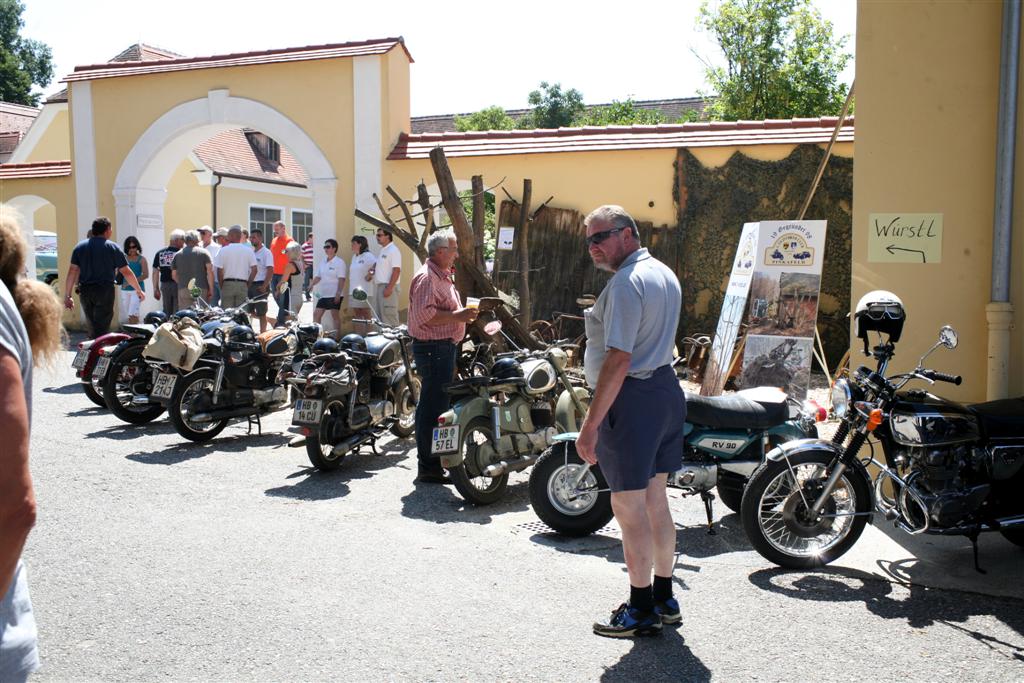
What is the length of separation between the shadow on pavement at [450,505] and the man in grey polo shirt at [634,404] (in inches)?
78.9

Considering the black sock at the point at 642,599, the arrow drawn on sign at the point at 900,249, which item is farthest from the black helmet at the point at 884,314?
the black sock at the point at 642,599

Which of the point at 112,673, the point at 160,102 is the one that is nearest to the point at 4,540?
the point at 112,673

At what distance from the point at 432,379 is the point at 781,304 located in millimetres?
4137

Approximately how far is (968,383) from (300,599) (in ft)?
15.2

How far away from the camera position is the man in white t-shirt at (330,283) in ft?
45.1

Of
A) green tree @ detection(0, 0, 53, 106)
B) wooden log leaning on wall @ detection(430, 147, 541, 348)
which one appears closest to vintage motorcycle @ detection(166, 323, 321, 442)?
wooden log leaning on wall @ detection(430, 147, 541, 348)

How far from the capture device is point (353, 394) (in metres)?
7.34

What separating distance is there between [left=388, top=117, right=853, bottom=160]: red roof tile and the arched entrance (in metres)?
1.45

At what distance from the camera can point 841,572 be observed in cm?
494

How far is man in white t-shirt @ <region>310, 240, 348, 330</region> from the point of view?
45.1 feet

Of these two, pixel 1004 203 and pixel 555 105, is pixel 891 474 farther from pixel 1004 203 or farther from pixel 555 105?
pixel 555 105

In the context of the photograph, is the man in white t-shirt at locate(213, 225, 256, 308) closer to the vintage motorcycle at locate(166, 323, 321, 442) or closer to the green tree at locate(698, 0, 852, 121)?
the vintage motorcycle at locate(166, 323, 321, 442)

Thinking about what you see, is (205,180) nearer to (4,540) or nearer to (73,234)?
(73,234)

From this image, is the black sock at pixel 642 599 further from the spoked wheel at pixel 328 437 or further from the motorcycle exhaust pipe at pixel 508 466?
the spoked wheel at pixel 328 437
